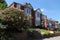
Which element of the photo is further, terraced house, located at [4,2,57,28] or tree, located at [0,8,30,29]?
terraced house, located at [4,2,57,28]

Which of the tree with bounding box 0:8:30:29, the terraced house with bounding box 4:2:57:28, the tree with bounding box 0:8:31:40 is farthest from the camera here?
the terraced house with bounding box 4:2:57:28

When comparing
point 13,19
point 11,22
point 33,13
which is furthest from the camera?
point 33,13

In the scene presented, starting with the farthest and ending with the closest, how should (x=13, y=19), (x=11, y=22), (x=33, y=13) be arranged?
(x=33, y=13), (x=13, y=19), (x=11, y=22)

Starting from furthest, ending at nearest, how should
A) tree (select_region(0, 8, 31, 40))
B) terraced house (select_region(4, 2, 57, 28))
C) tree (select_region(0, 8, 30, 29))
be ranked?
terraced house (select_region(4, 2, 57, 28)) < tree (select_region(0, 8, 30, 29)) < tree (select_region(0, 8, 31, 40))

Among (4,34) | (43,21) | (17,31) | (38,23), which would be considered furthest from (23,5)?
A: (4,34)

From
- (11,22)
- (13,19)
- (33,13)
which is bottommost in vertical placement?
(11,22)

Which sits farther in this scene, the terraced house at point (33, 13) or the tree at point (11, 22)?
the terraced house at point (33, 13)

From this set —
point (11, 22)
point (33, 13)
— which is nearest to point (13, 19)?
point (11, 22)

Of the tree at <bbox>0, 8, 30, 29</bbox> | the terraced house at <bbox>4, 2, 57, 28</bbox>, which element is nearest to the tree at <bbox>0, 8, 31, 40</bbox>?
the tree at <bbox>0, 8, 30, 29</bbox>

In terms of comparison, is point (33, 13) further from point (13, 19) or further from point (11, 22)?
point (11, 22)

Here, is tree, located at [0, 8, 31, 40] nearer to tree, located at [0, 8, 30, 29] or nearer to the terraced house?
tree, located at [0, 8, 30, 29]

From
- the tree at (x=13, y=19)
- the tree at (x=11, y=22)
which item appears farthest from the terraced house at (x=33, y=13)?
the tree at (x=11, y=22)

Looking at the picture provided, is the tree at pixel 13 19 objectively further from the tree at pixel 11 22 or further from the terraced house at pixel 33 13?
the terraced house at pixel 33 13

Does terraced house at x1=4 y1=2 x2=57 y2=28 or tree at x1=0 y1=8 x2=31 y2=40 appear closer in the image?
tree at x1=0 y1=8 x2=31 y2=40
